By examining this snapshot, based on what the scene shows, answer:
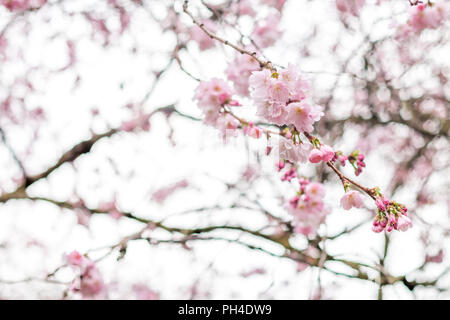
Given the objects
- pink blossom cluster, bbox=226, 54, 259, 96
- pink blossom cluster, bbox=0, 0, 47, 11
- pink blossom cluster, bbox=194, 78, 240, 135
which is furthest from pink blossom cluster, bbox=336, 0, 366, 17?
pink blossom cluster, bbox=0, 0, 47, 11

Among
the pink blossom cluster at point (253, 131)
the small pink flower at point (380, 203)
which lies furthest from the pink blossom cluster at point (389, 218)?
the pink blossom cluster at point (253, 131)

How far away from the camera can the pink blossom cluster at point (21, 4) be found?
407 centimetres

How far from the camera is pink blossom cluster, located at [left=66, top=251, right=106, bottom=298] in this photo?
2840 millimetres

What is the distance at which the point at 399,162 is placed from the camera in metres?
5.71

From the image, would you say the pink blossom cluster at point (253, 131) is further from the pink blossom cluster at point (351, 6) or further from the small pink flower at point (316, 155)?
the pink blossom cluster at point (351, 6)

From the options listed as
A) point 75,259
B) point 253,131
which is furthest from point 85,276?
point 253,131

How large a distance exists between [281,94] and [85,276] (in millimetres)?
2034

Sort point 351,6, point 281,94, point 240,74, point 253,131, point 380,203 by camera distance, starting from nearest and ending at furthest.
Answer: point 380,203 < point 281,94 < point 253,131 < point 240,74 < point 351,6

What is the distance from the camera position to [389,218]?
4.60ft

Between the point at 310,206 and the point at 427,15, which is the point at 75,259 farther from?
the point at 427,15

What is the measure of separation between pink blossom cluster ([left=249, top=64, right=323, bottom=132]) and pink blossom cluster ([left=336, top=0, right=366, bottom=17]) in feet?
12.0

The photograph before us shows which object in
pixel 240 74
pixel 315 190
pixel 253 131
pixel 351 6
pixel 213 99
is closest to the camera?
pixel 253 131

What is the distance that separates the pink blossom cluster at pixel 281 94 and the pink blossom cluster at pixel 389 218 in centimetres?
36
